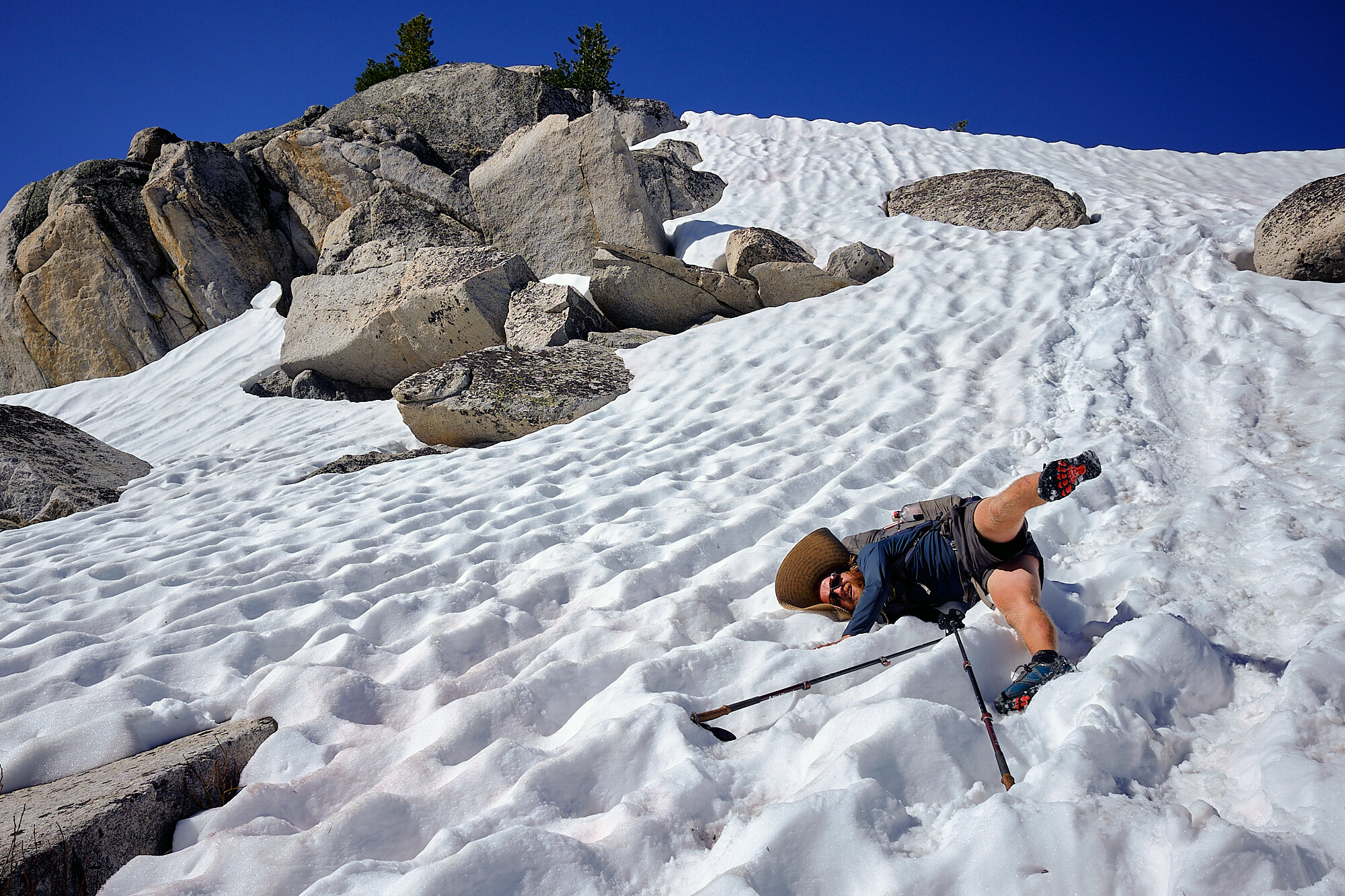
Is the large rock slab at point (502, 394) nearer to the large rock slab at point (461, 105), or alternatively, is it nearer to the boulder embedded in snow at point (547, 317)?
the boulder embedded in snow at point (547, 317)

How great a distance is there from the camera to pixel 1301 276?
487 centimetres

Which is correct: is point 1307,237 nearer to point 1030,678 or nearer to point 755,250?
point 755,250

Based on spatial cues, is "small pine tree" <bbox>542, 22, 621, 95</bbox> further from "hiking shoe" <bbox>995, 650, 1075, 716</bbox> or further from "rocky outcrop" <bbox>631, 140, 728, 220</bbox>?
"hiking shoe" <bbox>995, 650, 1075, 716</bbox>

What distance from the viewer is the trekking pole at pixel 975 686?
1645 millimetres

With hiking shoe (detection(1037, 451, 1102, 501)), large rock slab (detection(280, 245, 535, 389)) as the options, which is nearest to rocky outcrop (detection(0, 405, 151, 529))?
large rock slab (detection(280, 245, 535, 389))

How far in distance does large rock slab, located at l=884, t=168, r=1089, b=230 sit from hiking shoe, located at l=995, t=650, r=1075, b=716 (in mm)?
6495

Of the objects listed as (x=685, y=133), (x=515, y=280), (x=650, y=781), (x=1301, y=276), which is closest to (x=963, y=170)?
(x=685, y=133)

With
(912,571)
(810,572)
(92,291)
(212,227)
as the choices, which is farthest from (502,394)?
(92,291)

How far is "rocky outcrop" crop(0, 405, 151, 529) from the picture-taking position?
4.91m

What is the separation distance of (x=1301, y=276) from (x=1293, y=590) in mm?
3766

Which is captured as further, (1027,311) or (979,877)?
(1027,311)

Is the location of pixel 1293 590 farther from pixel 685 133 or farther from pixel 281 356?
pixel 685 133

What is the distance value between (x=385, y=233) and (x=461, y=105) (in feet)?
13.6

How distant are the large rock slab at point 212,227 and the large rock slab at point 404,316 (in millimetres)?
3321
